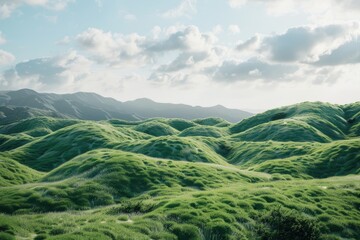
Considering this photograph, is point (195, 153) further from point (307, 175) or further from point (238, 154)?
point (307, 175)

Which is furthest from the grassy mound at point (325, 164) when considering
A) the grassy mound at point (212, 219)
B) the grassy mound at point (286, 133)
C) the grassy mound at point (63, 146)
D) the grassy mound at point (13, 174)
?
the grassy mound at point (63, 146)

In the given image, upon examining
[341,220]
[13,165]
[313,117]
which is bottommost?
[13,165]

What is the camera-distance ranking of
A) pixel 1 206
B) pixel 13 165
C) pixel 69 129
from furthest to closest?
pixel 69 129 < pixel 13 165 < pixel 1 206

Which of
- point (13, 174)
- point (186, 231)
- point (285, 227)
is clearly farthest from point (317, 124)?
point (186, 231)

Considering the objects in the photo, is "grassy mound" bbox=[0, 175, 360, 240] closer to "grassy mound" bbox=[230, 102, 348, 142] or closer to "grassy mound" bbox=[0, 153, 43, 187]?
"grassy mound" bbox=[0, 153, 43, 187]

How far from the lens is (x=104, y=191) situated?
40.6 m

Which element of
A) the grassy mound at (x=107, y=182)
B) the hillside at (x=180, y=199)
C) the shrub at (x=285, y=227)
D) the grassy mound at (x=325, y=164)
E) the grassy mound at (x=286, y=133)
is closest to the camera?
the hillside at (x=180, y=199)

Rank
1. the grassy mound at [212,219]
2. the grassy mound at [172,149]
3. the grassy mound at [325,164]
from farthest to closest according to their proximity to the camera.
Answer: the grassy mound at [172,149] → the grassy mound at [325,164] → the grassy mound at [212,219]

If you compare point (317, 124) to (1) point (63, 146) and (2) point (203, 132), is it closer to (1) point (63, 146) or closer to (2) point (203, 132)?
(2) point (203, 132)

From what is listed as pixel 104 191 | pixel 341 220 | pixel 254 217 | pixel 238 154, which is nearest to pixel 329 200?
pixel 341 220

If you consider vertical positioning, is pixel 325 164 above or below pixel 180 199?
below

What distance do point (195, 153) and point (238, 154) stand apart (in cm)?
2330

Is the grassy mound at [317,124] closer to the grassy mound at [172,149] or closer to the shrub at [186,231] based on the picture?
the grassy mound at [172,149]

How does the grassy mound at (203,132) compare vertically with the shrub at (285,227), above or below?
below
